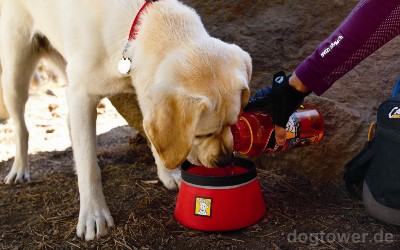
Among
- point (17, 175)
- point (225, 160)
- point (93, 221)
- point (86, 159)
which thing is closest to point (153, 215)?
point (93, 221)

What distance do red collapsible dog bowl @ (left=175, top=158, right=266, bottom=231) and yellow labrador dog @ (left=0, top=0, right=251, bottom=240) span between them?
0.47 ft

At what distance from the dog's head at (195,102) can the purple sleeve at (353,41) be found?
0.45 metres

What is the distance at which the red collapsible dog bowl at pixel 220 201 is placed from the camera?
2.38 m

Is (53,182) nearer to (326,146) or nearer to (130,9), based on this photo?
(130,9)

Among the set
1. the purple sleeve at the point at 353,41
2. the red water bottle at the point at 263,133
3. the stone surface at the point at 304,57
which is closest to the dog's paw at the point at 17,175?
the stone surface at the point at 304,57

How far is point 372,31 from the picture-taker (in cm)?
237

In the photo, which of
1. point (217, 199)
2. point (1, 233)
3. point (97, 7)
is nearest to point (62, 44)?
point (97, 7)

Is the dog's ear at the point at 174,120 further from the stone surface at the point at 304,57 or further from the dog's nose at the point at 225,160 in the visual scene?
the stone surface at the point at 304,57

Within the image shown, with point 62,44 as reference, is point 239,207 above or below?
below

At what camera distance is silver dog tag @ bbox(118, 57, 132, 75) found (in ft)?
7.60

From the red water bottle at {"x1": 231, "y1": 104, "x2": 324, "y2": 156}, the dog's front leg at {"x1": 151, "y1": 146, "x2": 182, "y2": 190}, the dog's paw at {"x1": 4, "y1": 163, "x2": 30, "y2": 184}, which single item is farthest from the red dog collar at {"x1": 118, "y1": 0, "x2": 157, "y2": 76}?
the dog's paw at {"x1": 4, "y1": 163, "x2": 30, "y2": 184}

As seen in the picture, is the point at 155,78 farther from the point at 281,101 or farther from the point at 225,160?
the point at 281,101

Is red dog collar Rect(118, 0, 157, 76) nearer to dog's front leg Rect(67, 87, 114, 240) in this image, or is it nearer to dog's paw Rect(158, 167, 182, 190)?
dog's front leg Rect(67, 87, 114, 240)

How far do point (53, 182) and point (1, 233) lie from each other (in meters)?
0.73
